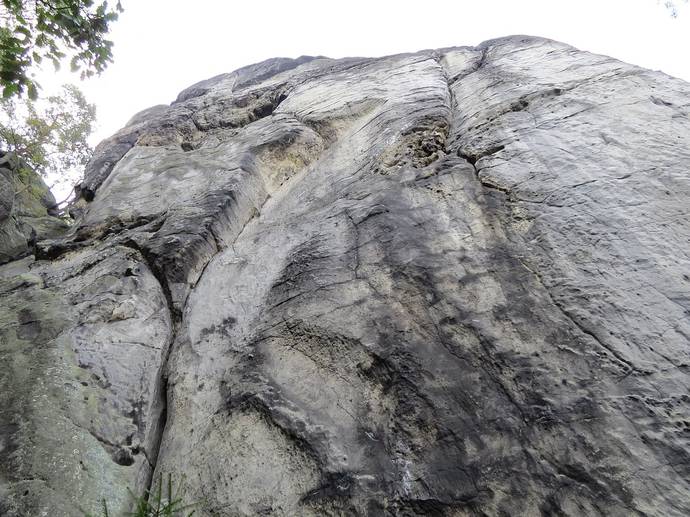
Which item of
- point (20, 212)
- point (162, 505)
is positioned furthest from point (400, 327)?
point (20, 212)

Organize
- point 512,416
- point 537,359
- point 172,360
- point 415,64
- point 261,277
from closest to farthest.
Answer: point 512,416
point 537,359
point 172,360
point 261,277
point 415,64

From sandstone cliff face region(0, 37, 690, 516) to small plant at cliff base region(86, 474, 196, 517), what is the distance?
15 cm

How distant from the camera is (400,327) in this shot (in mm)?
4434

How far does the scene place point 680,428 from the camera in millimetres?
3162

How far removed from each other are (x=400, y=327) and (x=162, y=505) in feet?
8.90

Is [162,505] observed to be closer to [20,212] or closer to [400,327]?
[400,327]

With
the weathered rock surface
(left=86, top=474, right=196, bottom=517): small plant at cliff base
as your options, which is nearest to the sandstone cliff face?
(left=86, top=474, right=196, bottom=517): small plant at cliff base

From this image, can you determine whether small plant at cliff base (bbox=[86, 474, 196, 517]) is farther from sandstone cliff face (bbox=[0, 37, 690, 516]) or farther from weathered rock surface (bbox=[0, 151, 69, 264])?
weathered rock surface (bbox=[0, 151, 69, 264])

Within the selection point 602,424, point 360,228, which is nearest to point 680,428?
point 602,424

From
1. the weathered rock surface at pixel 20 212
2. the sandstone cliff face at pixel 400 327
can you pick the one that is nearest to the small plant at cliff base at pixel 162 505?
the sandstone cliff face at pixel 400 327

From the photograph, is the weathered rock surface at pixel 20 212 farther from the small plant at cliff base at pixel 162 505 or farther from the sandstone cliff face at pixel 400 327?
the small plant at cliff base at pixel 162 505

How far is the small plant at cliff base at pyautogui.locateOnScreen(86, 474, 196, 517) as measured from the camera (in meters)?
3.64

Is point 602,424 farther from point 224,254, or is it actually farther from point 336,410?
point 224,254

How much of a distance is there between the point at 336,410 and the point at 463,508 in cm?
136
